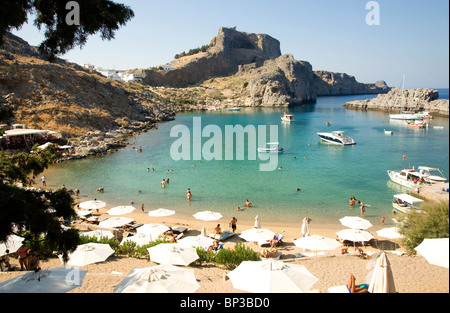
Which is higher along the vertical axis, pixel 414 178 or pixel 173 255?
pixel 414 178

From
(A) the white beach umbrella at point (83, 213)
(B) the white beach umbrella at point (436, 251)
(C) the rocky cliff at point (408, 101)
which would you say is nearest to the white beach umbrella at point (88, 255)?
(A) the white beach umbrella at point (83, 213)

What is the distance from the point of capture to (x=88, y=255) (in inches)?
438

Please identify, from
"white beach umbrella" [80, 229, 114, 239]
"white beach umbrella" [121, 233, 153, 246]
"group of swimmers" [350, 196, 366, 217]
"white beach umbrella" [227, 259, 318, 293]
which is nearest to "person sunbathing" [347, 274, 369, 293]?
Answer: "white beach umbrella" [227, 259, 318, 293]

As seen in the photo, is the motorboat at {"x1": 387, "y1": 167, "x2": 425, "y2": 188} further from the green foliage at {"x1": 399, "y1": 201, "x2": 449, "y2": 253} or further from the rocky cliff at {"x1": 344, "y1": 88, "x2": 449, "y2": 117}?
the rocky cliff at {"x1": 344, "y1": 88, "x2": 449, "y2": 117}

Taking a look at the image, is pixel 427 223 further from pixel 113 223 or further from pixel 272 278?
pixel 113 223

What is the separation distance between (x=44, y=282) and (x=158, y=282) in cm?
278

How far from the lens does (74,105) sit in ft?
162

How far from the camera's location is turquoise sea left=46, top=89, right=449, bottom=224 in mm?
21438

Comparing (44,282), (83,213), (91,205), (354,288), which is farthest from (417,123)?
(44,282)

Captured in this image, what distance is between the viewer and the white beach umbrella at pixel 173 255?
1108cm

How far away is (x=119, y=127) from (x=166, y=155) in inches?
778

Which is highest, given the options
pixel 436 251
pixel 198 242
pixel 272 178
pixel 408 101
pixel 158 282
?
pixel 408 101

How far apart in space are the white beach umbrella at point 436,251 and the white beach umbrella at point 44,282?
326 inches
